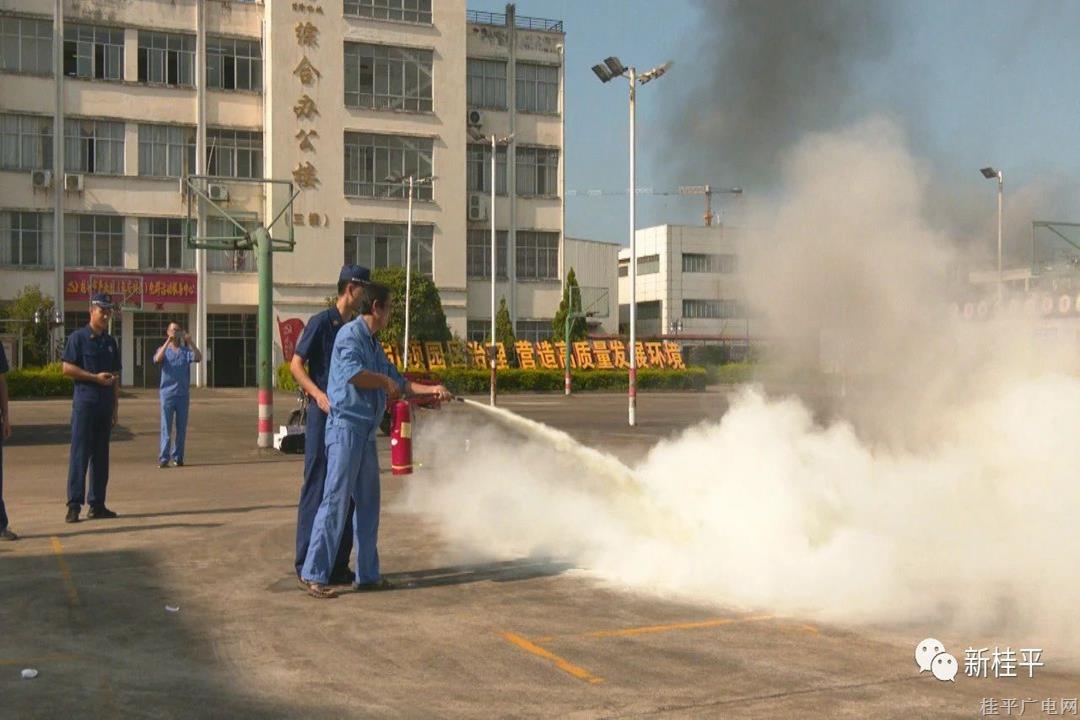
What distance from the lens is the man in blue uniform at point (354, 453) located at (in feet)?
24.9

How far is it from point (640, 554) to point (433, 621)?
223 centimetres

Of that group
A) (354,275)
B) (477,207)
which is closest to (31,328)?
(477,207)

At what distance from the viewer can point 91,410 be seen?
10.9 metres

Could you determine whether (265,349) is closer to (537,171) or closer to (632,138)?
(632,138)

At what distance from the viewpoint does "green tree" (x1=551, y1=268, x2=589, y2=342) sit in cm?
5550

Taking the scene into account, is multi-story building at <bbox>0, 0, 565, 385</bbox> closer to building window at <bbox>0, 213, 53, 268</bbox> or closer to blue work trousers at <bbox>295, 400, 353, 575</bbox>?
building window at <bbox>0, 213, 53, 268</bbox>

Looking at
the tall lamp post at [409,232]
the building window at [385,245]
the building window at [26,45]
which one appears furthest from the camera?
the building window at [385,245]

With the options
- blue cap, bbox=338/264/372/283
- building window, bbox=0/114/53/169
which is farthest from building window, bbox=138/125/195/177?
blue cap, bbox=338/264/372/283

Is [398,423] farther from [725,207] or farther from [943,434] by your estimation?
[943,434]

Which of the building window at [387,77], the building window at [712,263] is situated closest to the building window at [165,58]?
the building window at [387,77]

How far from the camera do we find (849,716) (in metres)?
5.08

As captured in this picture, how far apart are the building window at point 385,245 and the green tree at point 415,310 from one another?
89.1 inches

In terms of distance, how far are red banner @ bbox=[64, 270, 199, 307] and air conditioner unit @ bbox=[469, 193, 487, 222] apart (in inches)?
551

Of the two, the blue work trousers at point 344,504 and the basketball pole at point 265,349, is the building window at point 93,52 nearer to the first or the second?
the basketball pole at point 265,349
